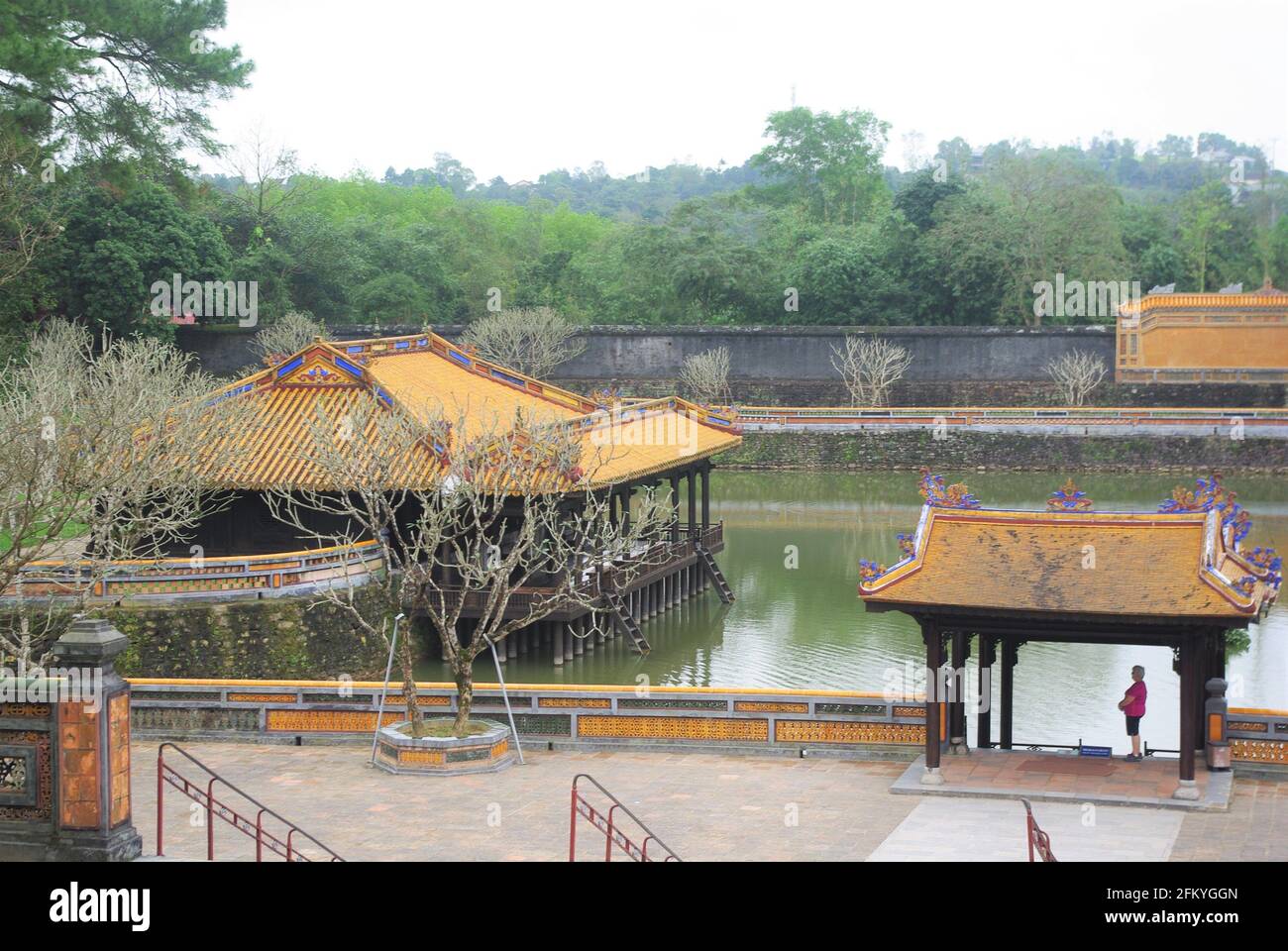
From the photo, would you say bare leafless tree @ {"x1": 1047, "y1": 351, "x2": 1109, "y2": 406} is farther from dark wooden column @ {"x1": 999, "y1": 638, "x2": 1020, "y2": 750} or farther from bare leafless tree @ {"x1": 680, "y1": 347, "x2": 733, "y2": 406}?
dark wooden column @ {"x1": 999, "y1": 638, "x2": 1020, "y2": 750}

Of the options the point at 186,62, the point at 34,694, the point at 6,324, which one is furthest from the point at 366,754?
the point at 6,324

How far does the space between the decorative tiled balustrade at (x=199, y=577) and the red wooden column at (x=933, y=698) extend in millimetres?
10561

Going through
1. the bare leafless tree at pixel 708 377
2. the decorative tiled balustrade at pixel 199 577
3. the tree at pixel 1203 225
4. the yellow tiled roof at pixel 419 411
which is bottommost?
the decorative tiled balustrade at pixel 199 577

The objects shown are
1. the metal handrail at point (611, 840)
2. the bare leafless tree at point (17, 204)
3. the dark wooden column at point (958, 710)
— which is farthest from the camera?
the bare leafless tree at point (17, 204)

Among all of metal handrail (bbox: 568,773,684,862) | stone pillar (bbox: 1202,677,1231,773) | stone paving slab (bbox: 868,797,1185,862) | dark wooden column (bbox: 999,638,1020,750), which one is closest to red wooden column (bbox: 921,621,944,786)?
stone paving slab (bbox: 868,797,1185,862)

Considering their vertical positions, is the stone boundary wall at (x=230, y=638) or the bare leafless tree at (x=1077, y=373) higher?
the bare leafless tree at (x=1077, y=373)

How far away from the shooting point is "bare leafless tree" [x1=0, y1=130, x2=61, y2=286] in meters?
39.3

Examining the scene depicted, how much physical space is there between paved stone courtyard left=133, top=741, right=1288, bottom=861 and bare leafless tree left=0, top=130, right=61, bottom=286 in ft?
73.4

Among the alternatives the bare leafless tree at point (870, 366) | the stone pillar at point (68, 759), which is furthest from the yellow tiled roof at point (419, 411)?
the bare leafless tree at point (870, 366)

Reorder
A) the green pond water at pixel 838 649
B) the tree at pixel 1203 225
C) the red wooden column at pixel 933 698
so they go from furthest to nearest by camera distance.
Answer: the tree at pixel 1203 225
the green pond water at pixel 838 649
the red wooden column at pixel 933 698

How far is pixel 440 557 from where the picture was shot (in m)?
30.3

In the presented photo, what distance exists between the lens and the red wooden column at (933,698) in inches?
750

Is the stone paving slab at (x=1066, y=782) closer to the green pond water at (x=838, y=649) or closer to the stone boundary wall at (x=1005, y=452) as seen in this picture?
the green pond water at (x=838, y=649)

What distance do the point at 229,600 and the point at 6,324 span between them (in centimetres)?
2512
